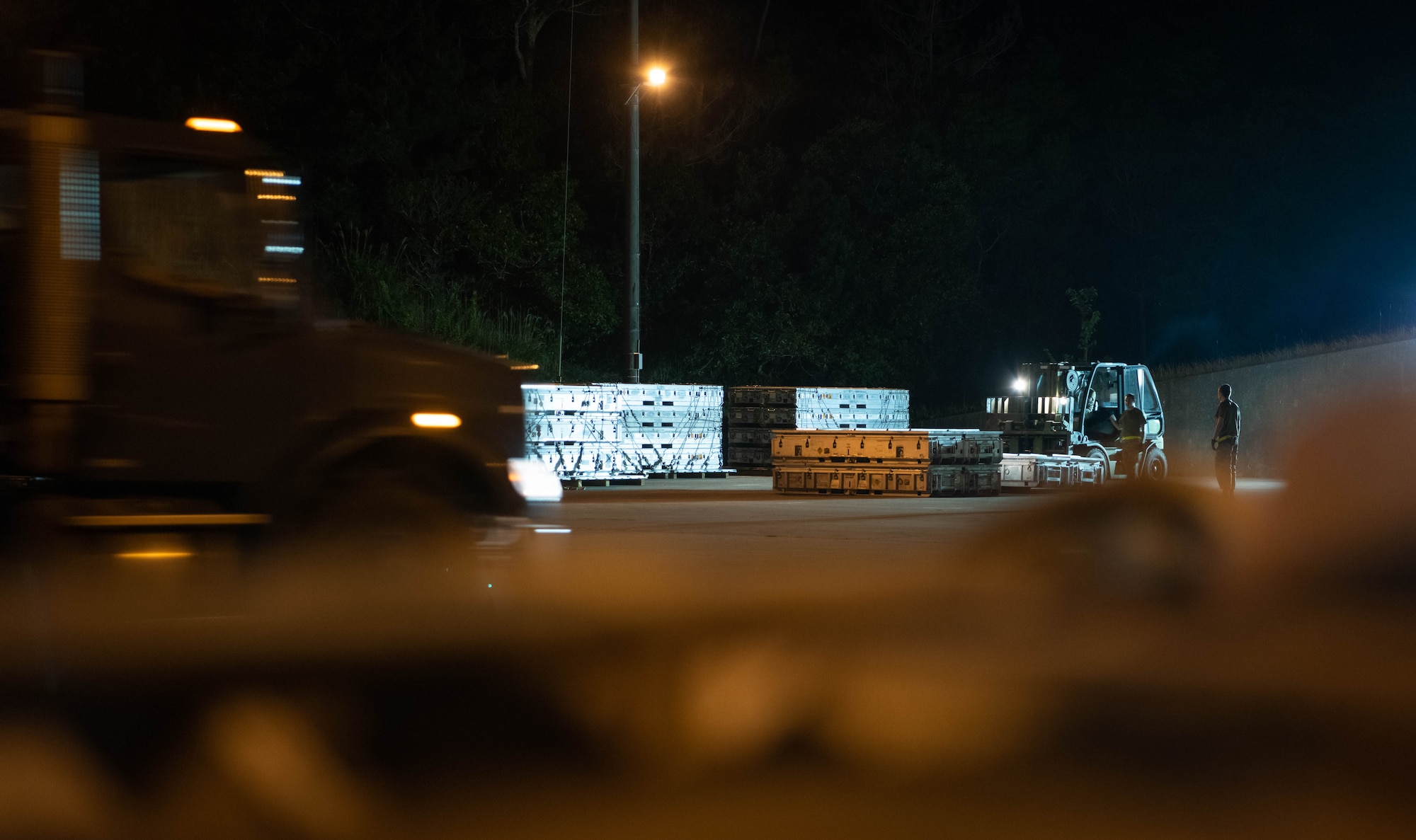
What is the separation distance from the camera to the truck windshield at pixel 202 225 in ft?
27.7

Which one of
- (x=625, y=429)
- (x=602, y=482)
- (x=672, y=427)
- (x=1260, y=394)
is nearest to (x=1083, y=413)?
(x=672, y=427)

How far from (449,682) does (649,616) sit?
8.40 feet

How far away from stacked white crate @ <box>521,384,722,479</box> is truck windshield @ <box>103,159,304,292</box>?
18266mm

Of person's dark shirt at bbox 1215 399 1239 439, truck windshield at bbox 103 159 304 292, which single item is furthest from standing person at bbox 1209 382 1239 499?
truck windshield at bbox 103 159 304 292

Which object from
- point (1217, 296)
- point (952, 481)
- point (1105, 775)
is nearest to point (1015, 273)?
point (1217, 296)

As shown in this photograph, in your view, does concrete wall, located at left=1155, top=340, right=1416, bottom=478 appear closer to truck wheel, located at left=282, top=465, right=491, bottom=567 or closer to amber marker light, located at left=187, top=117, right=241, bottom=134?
truck wheel, located at left=282, top=465, right=491, bottom=567

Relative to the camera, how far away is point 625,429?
29109mm

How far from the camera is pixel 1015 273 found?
181ft

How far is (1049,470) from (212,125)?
21996 millimetres

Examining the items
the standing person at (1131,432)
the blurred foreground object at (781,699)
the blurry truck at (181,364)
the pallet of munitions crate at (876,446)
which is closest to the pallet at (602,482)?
the pallet of munitions crate at (876,446)

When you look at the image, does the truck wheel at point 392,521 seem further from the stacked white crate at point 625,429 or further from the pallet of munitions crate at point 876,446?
the stacked white crate at point 625,429

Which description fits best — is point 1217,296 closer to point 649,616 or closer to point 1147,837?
point 649,616

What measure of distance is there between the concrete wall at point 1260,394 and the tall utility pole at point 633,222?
1118cm

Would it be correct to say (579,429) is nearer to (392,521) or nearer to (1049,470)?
(1049,470)
